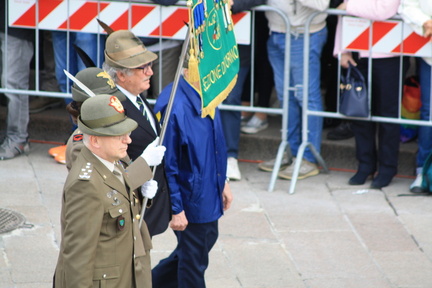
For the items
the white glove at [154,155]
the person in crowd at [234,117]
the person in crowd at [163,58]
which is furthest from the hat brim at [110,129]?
the person in crowd at [234,117]

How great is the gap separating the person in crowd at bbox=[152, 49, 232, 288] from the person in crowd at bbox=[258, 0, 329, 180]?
2998mm

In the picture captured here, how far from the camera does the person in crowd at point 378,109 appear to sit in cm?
811

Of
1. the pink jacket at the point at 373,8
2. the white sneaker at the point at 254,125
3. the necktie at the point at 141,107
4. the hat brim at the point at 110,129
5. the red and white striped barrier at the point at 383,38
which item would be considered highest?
the pink jacket at the point at 373,8

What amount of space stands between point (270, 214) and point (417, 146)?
6.88 feet

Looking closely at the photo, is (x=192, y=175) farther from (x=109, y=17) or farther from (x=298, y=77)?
(x=109, y=17)

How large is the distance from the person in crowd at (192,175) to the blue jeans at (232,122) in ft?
10.3

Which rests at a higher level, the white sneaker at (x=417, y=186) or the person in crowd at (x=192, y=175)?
the person in crowd at (x=192, y=175)

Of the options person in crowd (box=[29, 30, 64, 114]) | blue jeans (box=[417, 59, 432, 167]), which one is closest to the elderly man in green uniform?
blue jeans (box=[417, 59, 432, 167])

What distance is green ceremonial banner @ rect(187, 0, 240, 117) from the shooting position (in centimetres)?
496

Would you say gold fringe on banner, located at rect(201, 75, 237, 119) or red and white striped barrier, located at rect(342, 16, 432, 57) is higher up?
red and white striped barrier, located at rect(342, 16, 432, 57)

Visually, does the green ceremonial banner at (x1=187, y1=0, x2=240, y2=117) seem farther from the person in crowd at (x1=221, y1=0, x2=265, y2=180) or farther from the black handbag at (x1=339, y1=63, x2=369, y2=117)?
the person in crowd at (x1=221, y1=0, x2=265, y2=180)

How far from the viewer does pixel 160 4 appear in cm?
844

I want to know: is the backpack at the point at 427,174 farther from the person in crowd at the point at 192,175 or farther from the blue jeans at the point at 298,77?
the person in crowd at the point at 192,175

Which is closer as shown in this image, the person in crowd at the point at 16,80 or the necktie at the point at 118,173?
the necktie at the point at 118,173
